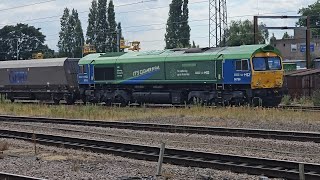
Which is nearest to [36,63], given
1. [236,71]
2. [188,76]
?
[188,76]

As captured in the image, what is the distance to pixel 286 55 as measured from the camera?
107 meters

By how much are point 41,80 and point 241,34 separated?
6659 cm

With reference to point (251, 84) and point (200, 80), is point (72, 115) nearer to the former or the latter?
point (200, 80)

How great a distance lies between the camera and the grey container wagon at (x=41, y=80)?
3959 cm

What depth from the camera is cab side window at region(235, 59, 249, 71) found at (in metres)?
29.0

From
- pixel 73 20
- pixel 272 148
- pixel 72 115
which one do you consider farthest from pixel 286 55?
pixel 272 148

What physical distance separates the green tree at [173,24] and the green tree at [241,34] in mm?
11182

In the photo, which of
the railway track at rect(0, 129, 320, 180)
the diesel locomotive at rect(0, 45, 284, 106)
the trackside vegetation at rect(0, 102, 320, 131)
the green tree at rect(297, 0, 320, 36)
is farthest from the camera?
the green tree at rect(297, 0, 320, 36)

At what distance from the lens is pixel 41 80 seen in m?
41.3

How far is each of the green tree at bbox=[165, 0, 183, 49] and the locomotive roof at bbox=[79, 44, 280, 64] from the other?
5266 centimetres

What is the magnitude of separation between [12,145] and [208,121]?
9121 millimetres

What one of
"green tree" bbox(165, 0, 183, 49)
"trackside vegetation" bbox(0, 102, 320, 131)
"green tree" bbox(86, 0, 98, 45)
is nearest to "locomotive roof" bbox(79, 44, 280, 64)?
"trackside vegetation" bbox(0, 102, 320, 131)

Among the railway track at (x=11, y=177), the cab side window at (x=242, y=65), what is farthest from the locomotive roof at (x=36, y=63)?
the railway track at (x=11, y=177)

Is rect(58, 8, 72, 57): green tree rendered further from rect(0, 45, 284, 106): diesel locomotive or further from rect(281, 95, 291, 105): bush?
rect(281, 95, 291, 105): bush
